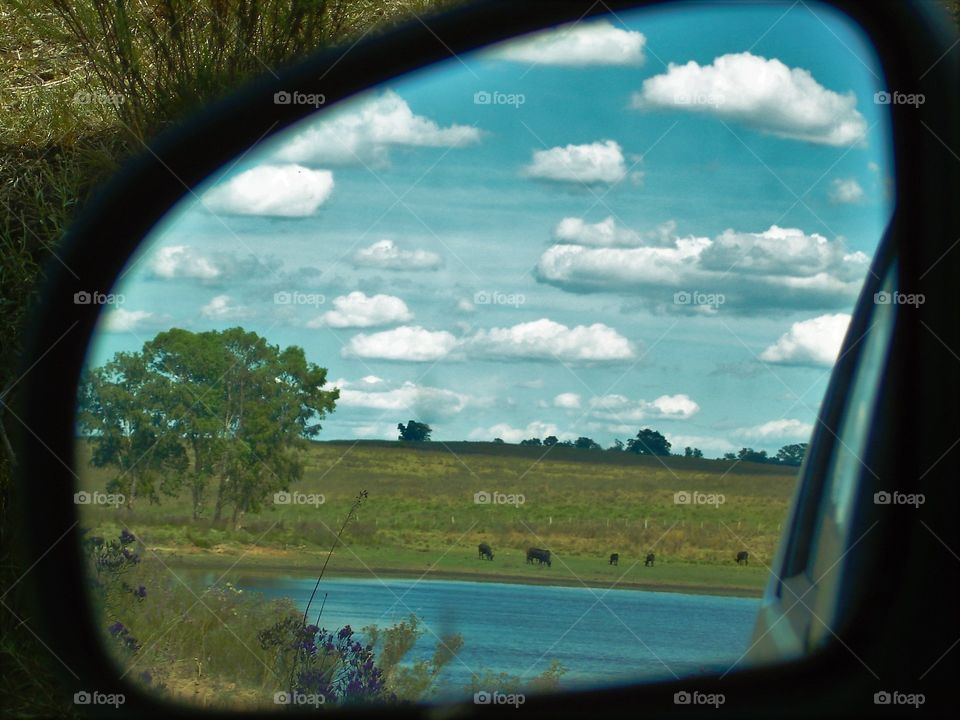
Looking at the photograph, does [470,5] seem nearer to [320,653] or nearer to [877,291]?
[877,291]

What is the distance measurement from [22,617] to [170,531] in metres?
0.99

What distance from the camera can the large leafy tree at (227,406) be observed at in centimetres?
414
